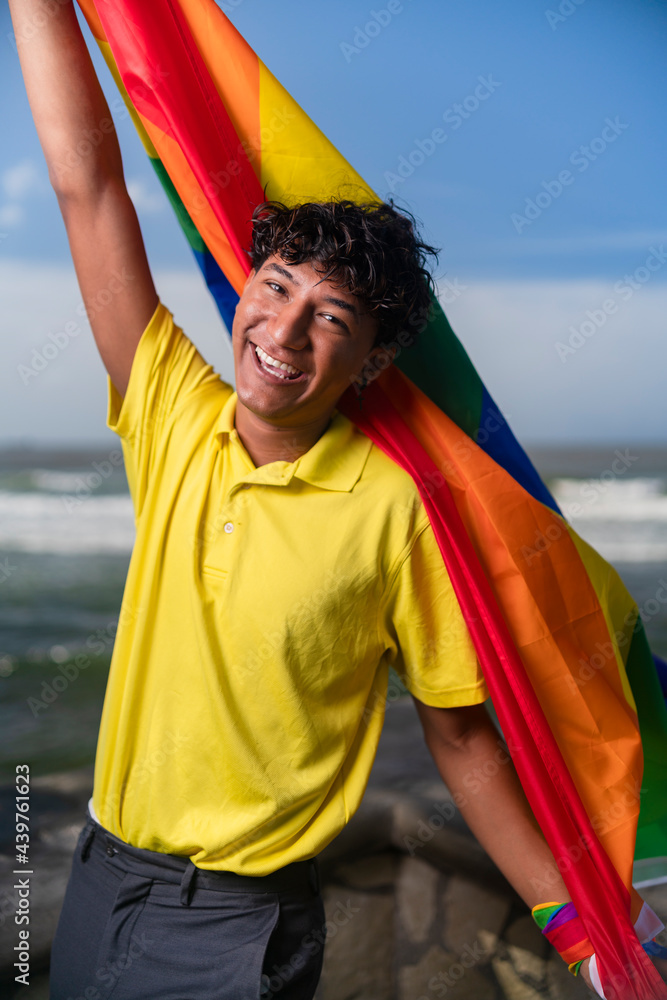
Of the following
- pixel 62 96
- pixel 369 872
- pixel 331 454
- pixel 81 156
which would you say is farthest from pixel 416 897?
pixel 62 96

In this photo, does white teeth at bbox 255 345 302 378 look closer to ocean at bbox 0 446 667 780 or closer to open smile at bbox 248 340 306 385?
open smile at bbox 248 340 306 385

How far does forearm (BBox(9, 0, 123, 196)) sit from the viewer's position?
138cm

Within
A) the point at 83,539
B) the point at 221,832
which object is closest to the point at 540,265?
the point at 83,539

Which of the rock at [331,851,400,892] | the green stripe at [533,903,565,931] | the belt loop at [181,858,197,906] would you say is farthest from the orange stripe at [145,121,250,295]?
the rock at [331,851,400,892]

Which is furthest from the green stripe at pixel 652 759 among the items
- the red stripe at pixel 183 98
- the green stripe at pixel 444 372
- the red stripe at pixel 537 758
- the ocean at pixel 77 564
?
the ocean at pixel 77 564

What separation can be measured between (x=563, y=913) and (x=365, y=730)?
478 millimetres

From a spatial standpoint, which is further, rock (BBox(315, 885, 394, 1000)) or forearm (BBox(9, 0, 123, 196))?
rock (BBox(315, 885, 394, 1000))

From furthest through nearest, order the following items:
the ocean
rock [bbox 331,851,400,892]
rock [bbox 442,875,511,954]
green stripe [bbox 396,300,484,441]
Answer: the ocean, rock [bbox 331,851,400,892], rock [bbox 442,875,511,954], green stripe [bbox 396,300,484,441]

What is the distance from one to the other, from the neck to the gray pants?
2.46 ft

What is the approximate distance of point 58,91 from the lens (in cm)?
139

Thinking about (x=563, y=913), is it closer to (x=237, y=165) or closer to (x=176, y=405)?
(x=176, y=405)

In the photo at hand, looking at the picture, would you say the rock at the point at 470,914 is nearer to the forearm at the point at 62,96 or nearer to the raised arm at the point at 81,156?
the raised arm at the point at 81,156

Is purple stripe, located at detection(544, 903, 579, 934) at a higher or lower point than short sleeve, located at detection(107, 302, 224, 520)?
lower

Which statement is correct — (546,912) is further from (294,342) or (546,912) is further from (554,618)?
(294,342)
